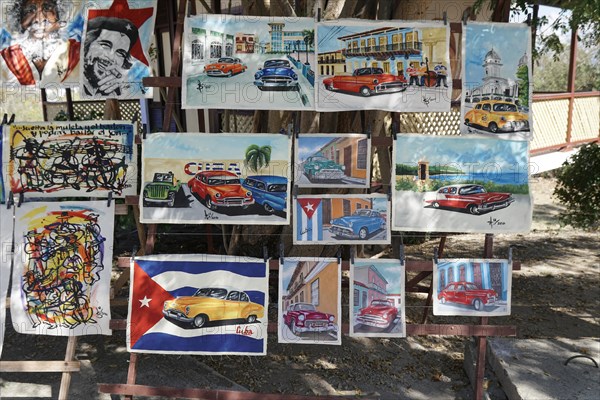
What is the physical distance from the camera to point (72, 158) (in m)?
4.48

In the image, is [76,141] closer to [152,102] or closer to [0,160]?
[0,160]

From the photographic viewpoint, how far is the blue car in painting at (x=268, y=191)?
14.2 feet

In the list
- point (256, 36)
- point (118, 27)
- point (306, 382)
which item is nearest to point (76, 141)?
point (118, 27)

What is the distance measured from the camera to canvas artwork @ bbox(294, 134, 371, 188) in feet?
14.3

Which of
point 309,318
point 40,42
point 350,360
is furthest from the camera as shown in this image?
point 350,360

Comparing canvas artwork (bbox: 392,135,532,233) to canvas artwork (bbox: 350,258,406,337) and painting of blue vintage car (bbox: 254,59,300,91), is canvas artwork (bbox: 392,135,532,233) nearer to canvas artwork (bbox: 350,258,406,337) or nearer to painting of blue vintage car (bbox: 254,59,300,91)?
canvas artwork (bbox: 350,258,406,337)

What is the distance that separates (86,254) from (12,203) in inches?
27.3

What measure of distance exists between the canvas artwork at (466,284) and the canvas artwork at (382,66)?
1234mm

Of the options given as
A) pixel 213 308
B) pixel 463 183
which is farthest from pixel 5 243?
pixel 463 183

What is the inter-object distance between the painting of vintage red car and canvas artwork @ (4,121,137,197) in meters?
0.78

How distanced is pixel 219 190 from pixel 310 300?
110cm

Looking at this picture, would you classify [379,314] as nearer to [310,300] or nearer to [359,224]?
[310,300]

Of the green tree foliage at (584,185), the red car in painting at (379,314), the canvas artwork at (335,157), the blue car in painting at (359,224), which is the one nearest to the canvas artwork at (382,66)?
the canvas artwork at (335,157)
